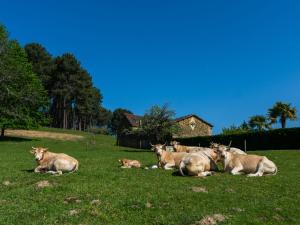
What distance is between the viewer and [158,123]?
55844 millimetres

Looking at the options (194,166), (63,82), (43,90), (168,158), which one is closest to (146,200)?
(194,166)

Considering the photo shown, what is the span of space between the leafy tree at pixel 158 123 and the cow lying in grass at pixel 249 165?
1422 inches

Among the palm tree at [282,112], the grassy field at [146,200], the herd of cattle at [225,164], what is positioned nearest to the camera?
the grassy field at [146,200]

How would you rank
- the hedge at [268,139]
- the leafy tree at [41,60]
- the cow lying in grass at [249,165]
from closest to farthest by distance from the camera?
the cow lying in grass at [249,165] < the hedge at [268,139] < the leafy tree at [41,60]

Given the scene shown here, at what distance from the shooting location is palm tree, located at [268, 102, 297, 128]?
3223 inches

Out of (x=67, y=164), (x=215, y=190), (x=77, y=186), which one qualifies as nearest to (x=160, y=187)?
(x=215, y=190)

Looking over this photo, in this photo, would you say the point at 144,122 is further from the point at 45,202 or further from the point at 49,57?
the point at 49,57

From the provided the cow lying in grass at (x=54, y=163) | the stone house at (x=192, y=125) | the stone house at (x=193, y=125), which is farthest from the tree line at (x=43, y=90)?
the cow lying in grass at (x=54, y=163)

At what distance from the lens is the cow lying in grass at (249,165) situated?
59.7 ft

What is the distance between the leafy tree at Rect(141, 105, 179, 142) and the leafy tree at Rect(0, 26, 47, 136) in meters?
18.2

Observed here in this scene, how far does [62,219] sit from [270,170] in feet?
36.0

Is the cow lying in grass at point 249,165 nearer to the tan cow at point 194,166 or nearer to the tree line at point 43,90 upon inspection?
the tan cow at point 194,166

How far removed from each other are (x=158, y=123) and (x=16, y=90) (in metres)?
21.8

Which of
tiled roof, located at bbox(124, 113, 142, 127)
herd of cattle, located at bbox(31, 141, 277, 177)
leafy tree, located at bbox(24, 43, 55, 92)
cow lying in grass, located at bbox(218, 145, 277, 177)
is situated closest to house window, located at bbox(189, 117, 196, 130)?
tiled roof, located at bbox(124, 113, 142, 127)
